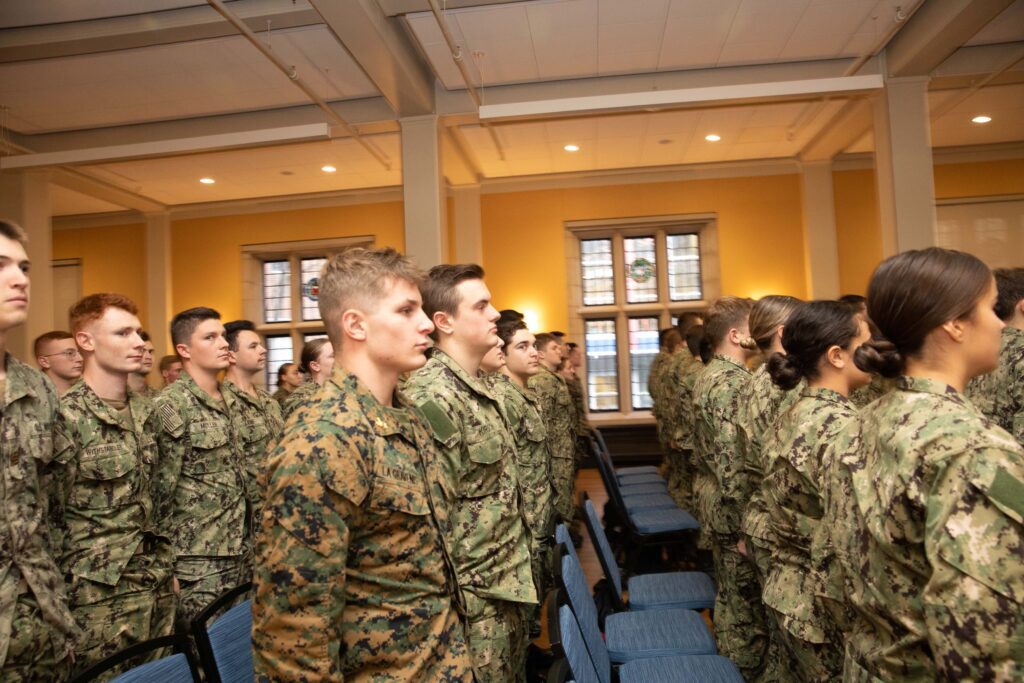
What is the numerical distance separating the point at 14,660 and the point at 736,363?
9.92 feet

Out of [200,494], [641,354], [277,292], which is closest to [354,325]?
[200,494]

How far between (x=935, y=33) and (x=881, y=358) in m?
6.13

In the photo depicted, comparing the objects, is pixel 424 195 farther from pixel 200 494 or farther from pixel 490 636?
pixel 490 636

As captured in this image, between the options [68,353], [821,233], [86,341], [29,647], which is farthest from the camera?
[821,233]

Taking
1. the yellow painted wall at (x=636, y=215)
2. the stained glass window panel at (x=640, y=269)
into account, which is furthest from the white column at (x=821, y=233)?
the stained glass window panel at (x=640, y=269)

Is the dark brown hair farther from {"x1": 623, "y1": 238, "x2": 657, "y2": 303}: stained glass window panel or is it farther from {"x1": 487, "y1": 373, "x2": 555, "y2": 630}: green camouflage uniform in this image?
{"x1": 623, "y1": 238, "x2": 657, "y2": 303}: stained glass window panel

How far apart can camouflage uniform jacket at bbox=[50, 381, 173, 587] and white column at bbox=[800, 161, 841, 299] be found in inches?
383

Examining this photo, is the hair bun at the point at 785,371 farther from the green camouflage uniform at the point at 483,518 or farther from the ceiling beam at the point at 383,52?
the ceiling beam at the point at 383,52

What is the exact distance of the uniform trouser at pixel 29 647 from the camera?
171cm

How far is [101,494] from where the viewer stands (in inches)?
92.6

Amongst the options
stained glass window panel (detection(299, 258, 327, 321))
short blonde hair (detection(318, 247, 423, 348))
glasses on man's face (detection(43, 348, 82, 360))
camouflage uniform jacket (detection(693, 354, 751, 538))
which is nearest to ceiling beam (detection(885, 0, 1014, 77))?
camouflage uniform jacket (detection(693, 354, 751, 538))

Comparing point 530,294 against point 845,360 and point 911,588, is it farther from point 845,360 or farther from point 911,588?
point 911,588

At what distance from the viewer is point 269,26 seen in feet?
19.0

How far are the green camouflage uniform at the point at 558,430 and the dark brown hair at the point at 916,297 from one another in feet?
13.1
